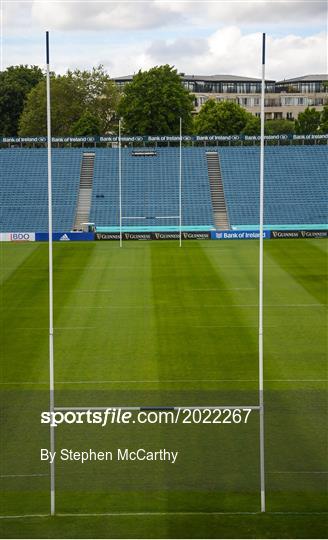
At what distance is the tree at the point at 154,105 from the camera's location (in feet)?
322

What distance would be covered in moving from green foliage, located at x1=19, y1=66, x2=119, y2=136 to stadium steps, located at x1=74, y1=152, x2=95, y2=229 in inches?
997

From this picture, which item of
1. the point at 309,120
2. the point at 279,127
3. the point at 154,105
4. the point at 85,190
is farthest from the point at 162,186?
the point at 279,127

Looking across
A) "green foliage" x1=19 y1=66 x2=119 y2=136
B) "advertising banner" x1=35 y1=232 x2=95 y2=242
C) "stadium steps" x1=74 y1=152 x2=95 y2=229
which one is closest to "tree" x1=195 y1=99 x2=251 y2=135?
"green foliage" x1=19 y1=66 x2=119 y2=136

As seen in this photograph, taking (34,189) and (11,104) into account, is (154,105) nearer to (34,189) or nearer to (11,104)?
(34,189)

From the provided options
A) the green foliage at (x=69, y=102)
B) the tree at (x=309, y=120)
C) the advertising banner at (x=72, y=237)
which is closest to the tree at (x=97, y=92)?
the green foliage at (x=69, y=102)

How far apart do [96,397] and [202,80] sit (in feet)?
520

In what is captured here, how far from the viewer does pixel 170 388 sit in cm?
→ 2634

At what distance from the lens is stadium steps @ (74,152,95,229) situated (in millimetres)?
73188

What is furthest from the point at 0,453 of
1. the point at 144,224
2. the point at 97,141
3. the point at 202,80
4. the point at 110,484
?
the point at 202,80

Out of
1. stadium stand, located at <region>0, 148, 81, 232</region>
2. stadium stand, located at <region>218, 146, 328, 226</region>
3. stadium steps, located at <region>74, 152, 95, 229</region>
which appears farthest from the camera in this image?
stadium stand, located at <region>218, 146, 328, 226</region>

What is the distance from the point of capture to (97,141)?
83.9 meters

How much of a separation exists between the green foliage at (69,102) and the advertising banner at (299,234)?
1862 inches

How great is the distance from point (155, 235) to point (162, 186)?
14006 mm

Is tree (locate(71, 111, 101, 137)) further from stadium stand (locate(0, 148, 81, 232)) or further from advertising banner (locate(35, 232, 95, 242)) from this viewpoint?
advertising banner (locate(35, 232, 95, 242))
